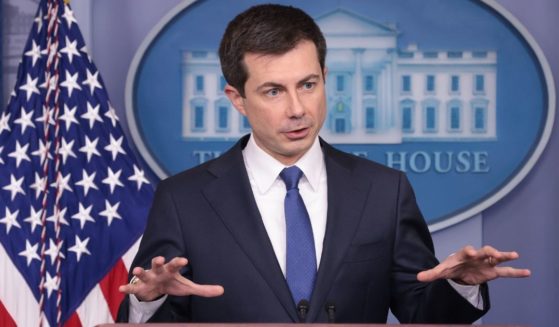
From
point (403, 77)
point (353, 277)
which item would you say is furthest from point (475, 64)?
point (353, 277)

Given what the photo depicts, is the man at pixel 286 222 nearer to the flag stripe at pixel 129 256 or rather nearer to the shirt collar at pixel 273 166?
the shirt collar at pixel 273 166

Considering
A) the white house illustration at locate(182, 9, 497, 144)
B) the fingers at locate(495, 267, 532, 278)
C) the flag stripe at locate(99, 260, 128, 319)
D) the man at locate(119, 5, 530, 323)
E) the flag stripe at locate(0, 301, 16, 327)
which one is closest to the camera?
the fingers at locate(495, 267, 532, 278)

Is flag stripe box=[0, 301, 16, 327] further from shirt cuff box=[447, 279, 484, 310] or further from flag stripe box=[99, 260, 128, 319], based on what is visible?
shirt cuff box=[447, 279, 484, 310]

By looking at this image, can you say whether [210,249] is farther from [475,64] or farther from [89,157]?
[475,64]

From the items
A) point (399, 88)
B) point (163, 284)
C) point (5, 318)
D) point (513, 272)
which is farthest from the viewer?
point (399, 88)

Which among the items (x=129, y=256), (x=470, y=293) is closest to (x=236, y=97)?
(x=470, y=293)

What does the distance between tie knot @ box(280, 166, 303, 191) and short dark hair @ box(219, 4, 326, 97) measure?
0.22m

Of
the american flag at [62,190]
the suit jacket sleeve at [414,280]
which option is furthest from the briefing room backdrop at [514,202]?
the suit jacket sleeve at [414,280]

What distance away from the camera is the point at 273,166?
201 centimetres

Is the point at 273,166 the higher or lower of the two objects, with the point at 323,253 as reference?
higher

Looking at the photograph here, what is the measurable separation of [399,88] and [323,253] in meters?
1.40

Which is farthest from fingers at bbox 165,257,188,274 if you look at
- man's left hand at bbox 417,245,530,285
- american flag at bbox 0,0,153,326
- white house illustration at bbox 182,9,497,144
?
white house illustration at bbox 182,9,497,144

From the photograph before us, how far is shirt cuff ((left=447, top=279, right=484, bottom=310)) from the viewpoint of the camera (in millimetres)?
1767

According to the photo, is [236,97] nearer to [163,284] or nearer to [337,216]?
[337,216]
